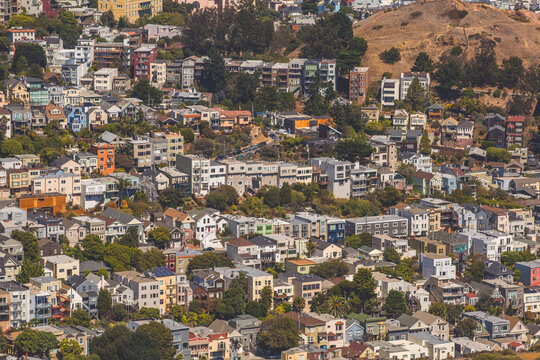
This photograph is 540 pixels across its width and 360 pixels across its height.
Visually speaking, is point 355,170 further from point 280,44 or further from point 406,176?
point 280,44

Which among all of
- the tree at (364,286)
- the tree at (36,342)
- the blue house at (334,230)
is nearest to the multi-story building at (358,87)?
the blue house at (334,230)

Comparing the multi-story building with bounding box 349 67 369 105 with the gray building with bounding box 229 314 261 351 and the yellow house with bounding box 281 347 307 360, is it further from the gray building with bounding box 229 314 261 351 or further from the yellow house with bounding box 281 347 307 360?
the yellow house with bounding box 281 347 307 360

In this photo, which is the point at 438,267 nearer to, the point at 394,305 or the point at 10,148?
the point at 394,305

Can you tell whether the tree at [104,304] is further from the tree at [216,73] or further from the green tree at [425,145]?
the tree at [216,73]

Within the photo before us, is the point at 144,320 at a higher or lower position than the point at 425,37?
lower

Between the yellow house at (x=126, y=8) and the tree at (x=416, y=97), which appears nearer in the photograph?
the tree at (x=416, y=97)

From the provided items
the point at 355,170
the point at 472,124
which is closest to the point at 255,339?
the point at 355,170
